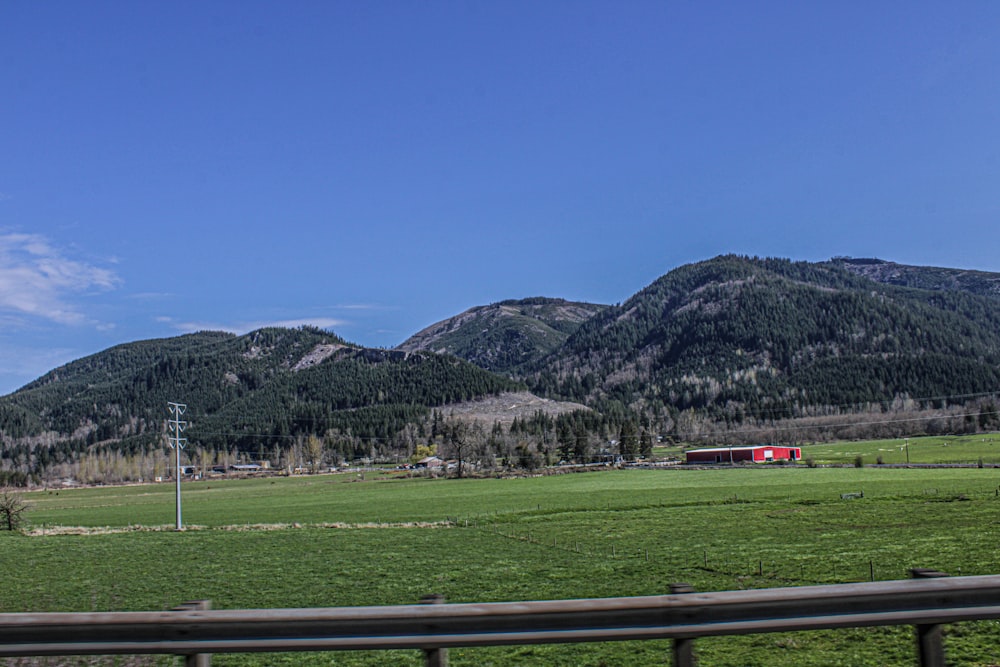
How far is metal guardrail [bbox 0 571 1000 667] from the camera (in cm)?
531

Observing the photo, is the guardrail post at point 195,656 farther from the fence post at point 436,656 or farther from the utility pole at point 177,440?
the utility pole at point 177,440

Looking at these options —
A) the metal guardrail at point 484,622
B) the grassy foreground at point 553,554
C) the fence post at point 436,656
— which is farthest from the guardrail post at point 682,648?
the grassy foreground at point 553,554

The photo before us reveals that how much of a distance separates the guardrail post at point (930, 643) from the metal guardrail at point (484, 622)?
0.49ft

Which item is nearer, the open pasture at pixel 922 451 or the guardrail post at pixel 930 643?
the guardrail post at pixel 930 643

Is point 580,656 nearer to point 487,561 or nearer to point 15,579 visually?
point 487,561

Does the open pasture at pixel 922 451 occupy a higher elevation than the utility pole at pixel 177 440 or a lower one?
lower

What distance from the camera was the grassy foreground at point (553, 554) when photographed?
16.2m

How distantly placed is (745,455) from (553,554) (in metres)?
130

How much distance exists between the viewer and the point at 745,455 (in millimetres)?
158875

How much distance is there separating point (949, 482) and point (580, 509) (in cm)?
4151

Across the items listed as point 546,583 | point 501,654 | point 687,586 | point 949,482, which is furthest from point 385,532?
point 949,482

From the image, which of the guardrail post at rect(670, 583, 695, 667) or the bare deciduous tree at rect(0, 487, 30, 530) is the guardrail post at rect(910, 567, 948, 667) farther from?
the bare deciduous tree at rect(0, 487, 30, 530)

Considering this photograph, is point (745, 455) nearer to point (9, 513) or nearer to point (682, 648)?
point (9, 513)

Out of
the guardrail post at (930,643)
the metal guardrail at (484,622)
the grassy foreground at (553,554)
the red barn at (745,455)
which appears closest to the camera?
the metal guardrail at (484,622)
